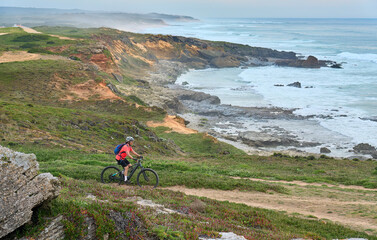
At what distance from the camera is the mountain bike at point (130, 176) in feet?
46.1

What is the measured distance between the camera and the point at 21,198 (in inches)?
279

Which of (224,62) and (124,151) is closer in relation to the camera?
(124,151)

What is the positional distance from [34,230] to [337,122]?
42.9 m

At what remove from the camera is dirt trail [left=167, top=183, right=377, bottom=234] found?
12702 mm

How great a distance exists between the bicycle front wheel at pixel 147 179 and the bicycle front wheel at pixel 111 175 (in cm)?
80

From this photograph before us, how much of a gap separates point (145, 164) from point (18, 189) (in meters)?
11.8

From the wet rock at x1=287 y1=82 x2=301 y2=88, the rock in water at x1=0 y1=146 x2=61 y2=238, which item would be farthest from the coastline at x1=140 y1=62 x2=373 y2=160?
the rock in water at x1=0 y1=146 x2=61 y2=238

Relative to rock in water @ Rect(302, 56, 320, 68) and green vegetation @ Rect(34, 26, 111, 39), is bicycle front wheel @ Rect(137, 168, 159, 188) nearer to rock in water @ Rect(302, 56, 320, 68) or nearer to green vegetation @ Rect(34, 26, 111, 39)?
green vegetation @ Rect(34, 26, 111, 39)

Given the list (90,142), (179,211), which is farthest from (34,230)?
(90,142)

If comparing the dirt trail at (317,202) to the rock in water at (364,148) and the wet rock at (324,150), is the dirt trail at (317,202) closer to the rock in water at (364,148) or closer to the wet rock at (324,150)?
the wet rock at (324,150)

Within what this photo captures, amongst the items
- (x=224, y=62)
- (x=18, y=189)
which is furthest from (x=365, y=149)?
(x=224, y=62)

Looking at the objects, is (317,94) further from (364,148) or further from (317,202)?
(317,202)

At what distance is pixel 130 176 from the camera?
548 inches

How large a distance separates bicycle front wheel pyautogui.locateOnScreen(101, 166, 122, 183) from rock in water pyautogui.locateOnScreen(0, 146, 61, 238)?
251 inches
